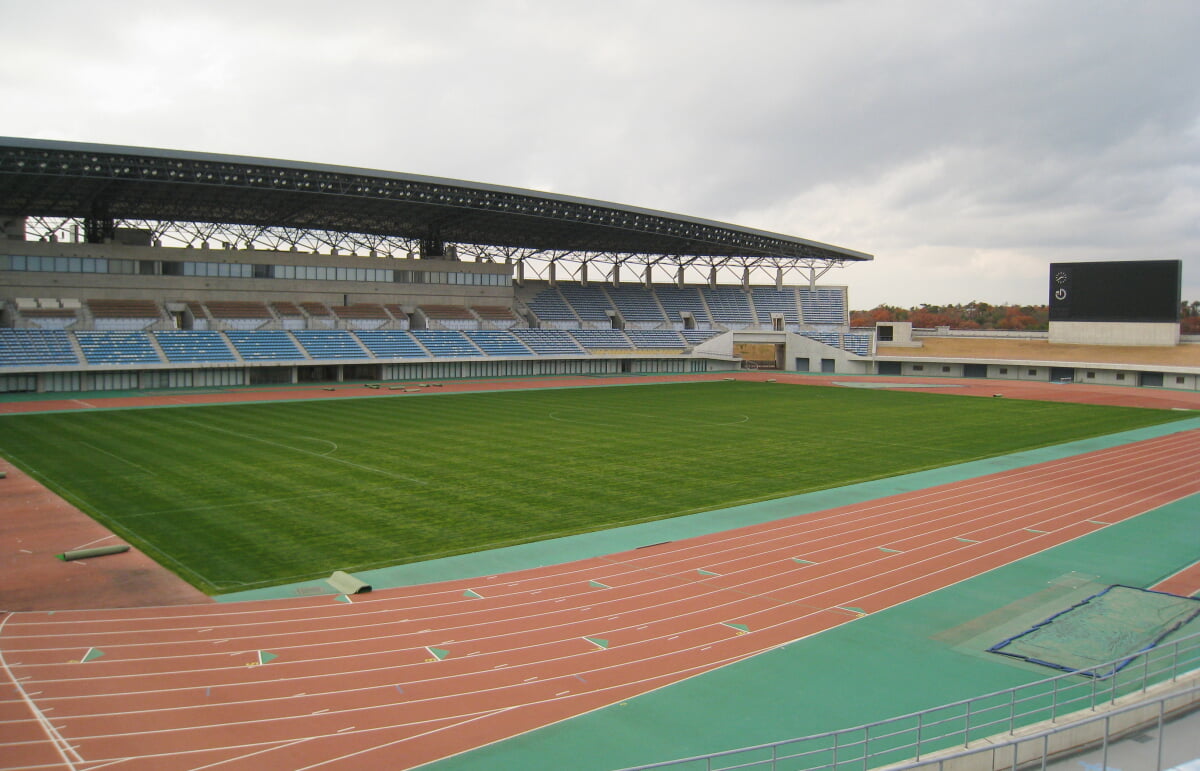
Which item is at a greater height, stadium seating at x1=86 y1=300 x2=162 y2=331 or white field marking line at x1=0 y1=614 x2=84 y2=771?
stadium seating at x1=86 y1=300 x2=162 y2=331

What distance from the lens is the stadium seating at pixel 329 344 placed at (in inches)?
2260

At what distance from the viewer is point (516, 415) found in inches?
1547

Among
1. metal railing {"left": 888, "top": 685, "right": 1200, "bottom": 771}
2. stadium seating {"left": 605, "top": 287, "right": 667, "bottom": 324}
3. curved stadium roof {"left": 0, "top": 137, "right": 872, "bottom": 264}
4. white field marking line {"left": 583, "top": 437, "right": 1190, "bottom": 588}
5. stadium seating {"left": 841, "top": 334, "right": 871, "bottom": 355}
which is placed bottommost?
white field marking line {"left": 583, "top": 437, "right": 1190, "bottom": 588}

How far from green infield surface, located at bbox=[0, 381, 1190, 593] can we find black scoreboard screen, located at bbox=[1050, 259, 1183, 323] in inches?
997

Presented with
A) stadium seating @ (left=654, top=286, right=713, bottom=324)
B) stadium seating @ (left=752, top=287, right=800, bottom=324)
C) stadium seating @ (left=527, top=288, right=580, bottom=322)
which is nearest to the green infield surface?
stadium seating @ (left=527, top=288, right=580, bottom=322)

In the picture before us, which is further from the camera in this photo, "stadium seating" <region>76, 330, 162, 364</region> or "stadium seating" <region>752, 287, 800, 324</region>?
"stadium seating" <region>752, 287, 800, 324</region>

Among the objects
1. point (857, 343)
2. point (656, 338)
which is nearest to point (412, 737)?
point (656, 338)

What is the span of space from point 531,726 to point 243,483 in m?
15.6

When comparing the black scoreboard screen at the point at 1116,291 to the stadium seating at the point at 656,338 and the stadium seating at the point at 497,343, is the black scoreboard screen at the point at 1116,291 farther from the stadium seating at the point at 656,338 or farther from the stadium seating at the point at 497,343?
the stadium seating at the point at 497,343

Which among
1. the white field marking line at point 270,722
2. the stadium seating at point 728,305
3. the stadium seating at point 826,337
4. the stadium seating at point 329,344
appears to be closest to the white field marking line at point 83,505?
the white field marking line at point 270,722

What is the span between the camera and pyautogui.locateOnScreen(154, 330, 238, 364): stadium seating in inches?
2023

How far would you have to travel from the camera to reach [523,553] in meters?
16.6

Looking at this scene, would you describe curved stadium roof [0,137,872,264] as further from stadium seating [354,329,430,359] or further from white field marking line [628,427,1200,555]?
white field marking line [628,427,1200,555]

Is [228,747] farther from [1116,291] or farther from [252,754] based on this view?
[1116,291]
